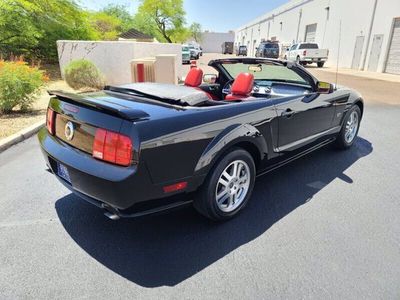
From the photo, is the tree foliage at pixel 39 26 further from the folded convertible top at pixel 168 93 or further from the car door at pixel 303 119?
the car door at pixel 303 119

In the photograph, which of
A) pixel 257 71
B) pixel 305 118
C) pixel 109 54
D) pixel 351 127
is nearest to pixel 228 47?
pixel 109 54

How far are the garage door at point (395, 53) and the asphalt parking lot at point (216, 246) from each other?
1957 centimetres

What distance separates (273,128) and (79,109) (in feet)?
6.31

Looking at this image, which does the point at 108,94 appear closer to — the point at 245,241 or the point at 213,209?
the point at 213,209

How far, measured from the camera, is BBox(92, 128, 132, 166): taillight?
221 cm

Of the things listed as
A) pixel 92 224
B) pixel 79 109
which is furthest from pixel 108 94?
pixel 92 224

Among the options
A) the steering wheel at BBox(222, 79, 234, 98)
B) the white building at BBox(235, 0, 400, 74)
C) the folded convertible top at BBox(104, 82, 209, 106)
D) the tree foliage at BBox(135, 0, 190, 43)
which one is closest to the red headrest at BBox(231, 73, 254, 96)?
the folded convertible top at BBox(104, 82, 209, 106)

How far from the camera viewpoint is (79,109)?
2566 mm

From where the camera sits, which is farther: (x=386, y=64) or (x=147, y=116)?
(x=386, y=64)

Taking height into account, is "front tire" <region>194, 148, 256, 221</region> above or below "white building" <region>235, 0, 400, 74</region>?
below

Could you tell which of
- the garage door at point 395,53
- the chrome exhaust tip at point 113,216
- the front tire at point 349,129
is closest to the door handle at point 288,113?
the front tire at point 349,129

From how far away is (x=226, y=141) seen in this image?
2.72 metres

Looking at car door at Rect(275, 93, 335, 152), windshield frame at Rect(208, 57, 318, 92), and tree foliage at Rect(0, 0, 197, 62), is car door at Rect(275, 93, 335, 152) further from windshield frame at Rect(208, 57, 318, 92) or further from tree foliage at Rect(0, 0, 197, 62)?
tree foliage at Rect(0, 0, 197, 62)

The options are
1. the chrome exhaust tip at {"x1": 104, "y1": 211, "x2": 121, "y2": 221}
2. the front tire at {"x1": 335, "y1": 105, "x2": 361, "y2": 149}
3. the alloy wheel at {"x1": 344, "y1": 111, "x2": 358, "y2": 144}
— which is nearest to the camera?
the chrome exhaust tip at {"x1": 104, "y1": 211, "x2": 121, "y2": 221}
